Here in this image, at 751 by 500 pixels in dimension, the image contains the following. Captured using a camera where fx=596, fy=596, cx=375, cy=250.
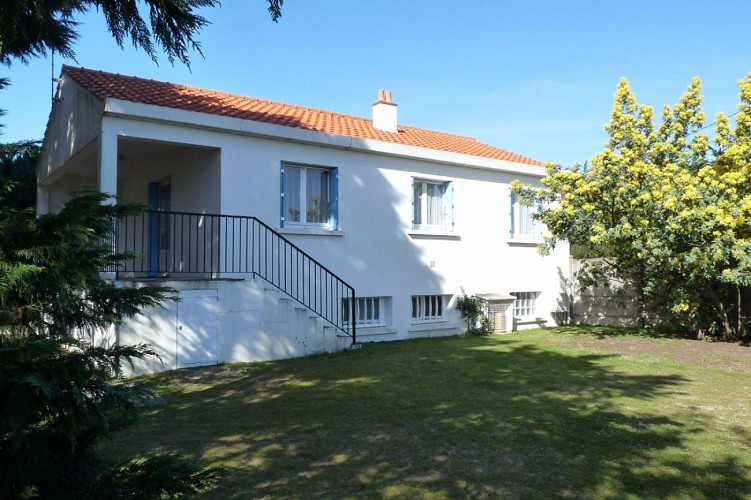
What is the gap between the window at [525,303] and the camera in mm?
16047

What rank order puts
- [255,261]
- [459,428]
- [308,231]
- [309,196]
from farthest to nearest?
[309,196], [308,231], [255,261], [459,428]

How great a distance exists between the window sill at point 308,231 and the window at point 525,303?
610 cm

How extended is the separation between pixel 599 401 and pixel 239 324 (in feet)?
18.8

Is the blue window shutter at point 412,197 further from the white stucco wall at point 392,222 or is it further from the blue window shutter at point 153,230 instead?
the blue window shutter at point 153,230

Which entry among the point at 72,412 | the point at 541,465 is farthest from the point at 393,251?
the point at 72,412

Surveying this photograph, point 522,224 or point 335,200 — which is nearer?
point 335,200

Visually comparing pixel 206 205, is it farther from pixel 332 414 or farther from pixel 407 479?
pixel 407 479

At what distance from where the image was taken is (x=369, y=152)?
12859 mm

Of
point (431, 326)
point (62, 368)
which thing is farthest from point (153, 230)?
point (62, 368)

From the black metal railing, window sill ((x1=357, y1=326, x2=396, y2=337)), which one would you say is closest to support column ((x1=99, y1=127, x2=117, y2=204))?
the black metal railing

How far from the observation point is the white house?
388 inches

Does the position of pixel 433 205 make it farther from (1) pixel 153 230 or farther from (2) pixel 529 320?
(1) pixel 153 230

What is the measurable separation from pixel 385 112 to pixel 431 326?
18.1ft

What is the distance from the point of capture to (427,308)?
1402 cm
